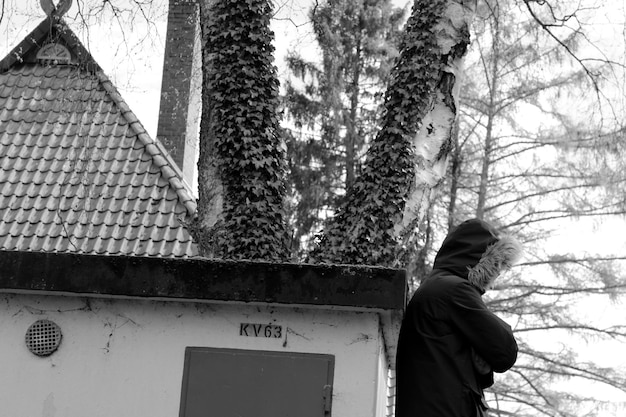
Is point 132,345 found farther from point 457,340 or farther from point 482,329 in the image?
point 482,329

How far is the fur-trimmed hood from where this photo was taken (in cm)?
485

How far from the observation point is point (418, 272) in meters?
18.5

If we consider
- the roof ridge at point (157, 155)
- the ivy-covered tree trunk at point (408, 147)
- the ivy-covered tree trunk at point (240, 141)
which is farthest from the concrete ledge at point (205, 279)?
the roof ridge at point (157, 155)

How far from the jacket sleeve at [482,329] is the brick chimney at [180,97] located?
11.6m

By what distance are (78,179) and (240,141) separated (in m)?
6.38

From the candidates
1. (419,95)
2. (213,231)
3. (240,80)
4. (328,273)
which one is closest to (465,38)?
(419,95)

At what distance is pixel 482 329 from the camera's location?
4598 mm

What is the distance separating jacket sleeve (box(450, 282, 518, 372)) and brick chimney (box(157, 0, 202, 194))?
11.6 metres

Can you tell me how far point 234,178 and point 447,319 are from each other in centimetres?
249

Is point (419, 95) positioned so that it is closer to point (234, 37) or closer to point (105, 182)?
point (234, 37)

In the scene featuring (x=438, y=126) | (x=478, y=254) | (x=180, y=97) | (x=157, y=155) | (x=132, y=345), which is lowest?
(x=132, y=345)

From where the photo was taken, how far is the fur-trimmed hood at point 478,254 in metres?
4.85

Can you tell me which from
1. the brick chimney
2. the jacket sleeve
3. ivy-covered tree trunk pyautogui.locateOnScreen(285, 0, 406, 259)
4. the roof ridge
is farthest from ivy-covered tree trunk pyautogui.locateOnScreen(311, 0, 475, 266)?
ivy-covered tree trunk pyautogui.locateOnScreen(285, 0, 406, 259)

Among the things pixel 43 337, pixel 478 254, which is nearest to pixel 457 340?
pixel 478 254
